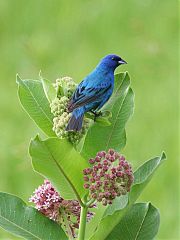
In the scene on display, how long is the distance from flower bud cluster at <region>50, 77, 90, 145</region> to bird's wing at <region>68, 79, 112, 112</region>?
0.02 metres

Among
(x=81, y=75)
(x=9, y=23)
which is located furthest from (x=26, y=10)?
(x=81, y=75)

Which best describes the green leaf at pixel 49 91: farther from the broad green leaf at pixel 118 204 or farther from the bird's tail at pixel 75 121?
the broad green leaf at pixel 118 204

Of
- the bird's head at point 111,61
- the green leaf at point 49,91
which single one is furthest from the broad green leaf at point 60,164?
the bird's head at point 111,61

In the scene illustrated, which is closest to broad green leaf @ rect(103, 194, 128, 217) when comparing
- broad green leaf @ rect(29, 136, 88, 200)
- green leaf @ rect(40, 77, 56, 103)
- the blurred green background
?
broad green leaf @ rect(29, 136, 88, 200)

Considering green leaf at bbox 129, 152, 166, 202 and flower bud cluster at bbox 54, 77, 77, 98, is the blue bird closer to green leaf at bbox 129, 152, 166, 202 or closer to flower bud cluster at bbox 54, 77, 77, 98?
flower bud cluster at bbox 54, 77, 77, 98

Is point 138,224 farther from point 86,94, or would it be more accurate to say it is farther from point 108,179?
point 86,94

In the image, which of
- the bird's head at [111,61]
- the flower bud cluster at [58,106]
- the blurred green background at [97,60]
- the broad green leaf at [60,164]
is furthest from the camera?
the blurred green background at [97,60]

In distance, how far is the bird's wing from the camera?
2203 millimetres

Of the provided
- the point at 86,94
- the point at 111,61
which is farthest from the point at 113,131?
the point at 111,61

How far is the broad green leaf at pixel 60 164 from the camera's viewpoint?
1.99 m

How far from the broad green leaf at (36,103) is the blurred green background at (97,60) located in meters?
2.81

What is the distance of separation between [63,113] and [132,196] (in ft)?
1.03

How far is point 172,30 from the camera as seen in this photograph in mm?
7297

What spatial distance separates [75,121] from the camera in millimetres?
2080
